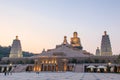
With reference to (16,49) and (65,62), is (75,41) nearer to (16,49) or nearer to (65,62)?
(16,49)

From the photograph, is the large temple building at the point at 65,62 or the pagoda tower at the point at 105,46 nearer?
the large temple building at the point at 65,62

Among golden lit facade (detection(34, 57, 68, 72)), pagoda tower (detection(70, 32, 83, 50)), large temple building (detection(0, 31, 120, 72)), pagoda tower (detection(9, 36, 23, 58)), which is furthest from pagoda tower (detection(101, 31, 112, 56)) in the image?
pagoda tower (detection(9, 36, 23, 58))

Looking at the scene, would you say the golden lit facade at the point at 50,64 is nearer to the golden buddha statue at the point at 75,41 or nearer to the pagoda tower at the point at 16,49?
the pagoda tower at the point at 16,49

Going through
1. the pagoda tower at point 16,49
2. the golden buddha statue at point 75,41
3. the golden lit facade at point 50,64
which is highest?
the golden buddha statue at point 75,41

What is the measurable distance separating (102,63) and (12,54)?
184 ft

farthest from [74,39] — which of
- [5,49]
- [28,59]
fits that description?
[28,59]

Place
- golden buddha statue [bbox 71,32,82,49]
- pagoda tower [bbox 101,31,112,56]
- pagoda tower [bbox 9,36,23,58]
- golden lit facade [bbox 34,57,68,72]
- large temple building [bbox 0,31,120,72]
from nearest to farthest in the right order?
1. large temple building [bbox 0,31,120,72]
2. golden lit facade [bbox 34,57,68,72]
3. pagoda tower [bbox 101,31,112,56]
4. pagoda tower [bbox 9,36,23,58]
5. golden buddha statue [bbox 71,32,82,49]

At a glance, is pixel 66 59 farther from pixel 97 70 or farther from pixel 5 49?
pixel 5 49

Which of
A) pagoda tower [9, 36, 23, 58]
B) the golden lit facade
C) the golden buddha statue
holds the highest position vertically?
the golden buddha statue

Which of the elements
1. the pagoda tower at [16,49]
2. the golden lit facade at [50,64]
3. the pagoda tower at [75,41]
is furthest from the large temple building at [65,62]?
the pagoda tower at [75,41]

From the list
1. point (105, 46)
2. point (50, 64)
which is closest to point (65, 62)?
point (50, 64)

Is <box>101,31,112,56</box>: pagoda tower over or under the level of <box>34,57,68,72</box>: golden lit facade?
over

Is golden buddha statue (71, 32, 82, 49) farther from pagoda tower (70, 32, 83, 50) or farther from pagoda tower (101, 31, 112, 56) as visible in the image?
pagoda tower (101, 31, 112, 56)

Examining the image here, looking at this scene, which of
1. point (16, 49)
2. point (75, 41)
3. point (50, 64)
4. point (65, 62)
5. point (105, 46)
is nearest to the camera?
point (50, 64)
